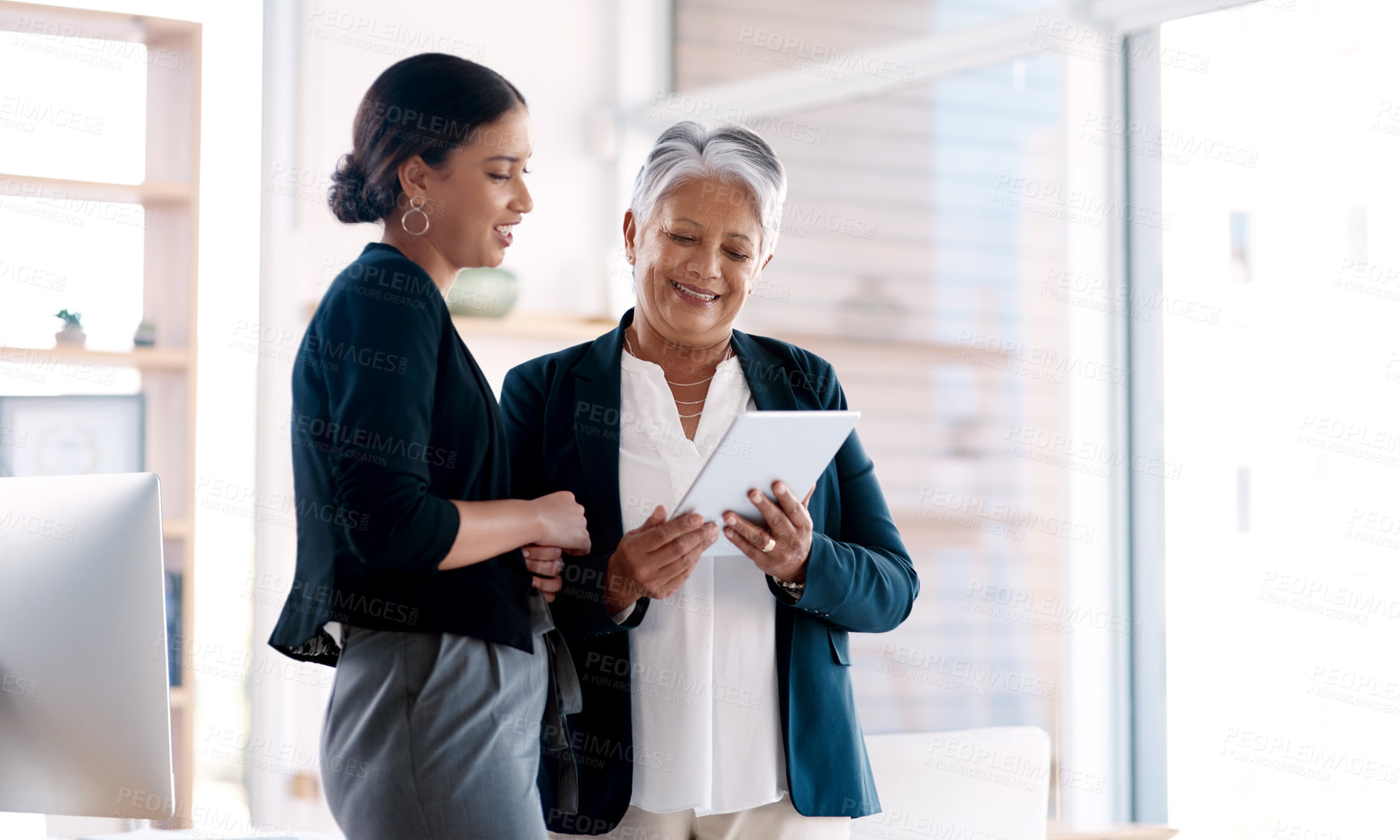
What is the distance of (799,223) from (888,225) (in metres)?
0.35

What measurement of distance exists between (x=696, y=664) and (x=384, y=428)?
63 centimetres

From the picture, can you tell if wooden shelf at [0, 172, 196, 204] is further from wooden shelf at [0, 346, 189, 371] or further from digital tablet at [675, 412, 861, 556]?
digital tablet at [675, 412, 861, 556]

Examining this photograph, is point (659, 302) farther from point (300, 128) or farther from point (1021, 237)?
point (300, 128)

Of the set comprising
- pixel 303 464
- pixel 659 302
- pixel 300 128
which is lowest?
pixel 303 464

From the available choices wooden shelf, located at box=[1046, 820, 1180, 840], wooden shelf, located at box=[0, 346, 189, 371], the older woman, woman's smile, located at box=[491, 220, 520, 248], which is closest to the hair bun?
woman's smile, located at box=[491, 220, 520, 248]

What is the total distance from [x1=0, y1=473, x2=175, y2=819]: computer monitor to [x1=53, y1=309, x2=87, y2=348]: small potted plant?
8.54ft

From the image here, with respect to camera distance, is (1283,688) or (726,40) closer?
(1283,688)

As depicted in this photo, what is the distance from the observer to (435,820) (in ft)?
3.86

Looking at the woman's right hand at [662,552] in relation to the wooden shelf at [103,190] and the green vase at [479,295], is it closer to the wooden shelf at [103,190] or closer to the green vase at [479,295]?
the green vase at [479,295]

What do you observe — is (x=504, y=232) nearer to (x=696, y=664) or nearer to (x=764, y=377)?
(x=764, y=377)

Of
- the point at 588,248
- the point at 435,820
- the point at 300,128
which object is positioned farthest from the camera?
the point at 588,248

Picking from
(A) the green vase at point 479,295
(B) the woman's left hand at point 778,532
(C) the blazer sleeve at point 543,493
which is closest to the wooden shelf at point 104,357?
(A) the green vase at point 479,295

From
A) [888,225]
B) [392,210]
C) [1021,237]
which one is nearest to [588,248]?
[888,225]

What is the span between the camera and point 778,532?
154 centimetres
